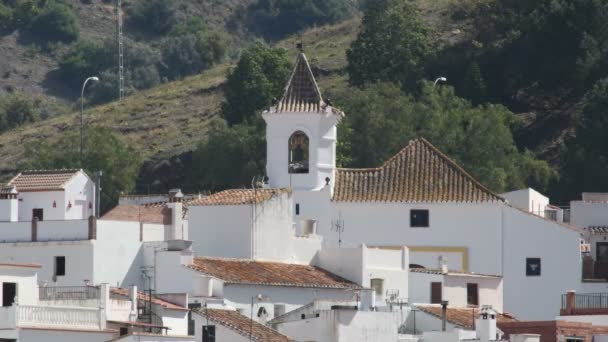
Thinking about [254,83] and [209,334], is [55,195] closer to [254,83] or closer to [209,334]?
[209,334]

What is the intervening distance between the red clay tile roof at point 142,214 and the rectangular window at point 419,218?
22.6ft

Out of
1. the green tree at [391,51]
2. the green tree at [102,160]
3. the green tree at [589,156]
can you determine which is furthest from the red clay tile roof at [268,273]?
the green tree at [391,51]

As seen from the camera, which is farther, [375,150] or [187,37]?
[187,37]

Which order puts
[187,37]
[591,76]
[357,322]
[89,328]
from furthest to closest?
[187,37] < [591,76] < [357,322] < [89,328]

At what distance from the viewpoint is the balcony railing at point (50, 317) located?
57.8 meters

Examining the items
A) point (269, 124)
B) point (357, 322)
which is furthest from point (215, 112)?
point (357, 322)

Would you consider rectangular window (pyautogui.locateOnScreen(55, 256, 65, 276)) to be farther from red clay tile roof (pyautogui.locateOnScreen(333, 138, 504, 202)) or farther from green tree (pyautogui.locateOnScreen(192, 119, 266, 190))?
green tree (pyautogui.locateOnScreen(192, 119, 266, 190))

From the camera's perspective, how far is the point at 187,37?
191m

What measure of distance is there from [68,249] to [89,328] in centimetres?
1501

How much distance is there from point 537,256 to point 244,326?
23559 mm

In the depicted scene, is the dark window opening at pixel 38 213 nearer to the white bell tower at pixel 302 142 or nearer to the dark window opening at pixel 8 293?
the white bell tower at pixel 302 142

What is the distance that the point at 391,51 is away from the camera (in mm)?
125438

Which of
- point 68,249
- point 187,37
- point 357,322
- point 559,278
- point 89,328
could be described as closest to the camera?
point 89,328

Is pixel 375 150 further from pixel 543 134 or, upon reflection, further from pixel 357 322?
pixel 357 322
